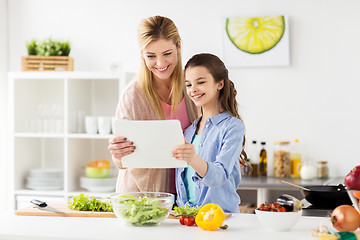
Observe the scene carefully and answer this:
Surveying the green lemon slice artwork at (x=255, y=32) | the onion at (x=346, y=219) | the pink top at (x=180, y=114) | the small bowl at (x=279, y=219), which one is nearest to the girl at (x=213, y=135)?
the pink top at (x=180, y=114)

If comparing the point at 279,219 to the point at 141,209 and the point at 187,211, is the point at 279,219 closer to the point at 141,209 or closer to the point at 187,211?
the point at 187,211

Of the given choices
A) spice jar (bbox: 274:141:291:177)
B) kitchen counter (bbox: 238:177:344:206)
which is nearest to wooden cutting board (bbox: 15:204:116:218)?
kitchen counter (bbox: 238:177:344:206)

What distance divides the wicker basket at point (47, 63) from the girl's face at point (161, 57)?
6.23ft

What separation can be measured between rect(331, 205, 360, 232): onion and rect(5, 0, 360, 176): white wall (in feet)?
7.51

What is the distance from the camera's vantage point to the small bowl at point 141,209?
1.83 metres

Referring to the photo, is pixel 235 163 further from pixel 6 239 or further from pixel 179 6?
pixel 179 6

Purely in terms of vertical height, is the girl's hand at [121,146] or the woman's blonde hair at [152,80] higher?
the woman's blonde hair at [152,80]

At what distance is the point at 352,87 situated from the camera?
3.89 m

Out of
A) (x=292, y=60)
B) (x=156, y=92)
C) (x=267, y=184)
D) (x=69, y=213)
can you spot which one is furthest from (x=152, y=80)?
(x=292, y=60)

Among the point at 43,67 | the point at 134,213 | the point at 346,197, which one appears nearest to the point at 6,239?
the point at 134,213

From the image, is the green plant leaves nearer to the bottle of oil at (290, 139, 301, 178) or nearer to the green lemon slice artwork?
the green lemon slice artwork

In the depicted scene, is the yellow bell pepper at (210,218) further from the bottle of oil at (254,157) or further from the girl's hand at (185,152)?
the bottle of oil at (254,157)

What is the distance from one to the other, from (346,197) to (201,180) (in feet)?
2.17

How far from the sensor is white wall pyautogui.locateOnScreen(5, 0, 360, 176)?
390 cm
